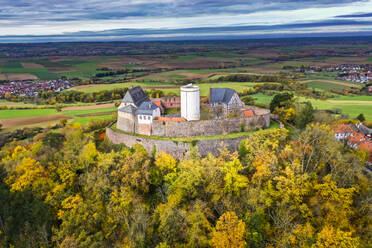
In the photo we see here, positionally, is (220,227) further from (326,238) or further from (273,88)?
A: (273,88)

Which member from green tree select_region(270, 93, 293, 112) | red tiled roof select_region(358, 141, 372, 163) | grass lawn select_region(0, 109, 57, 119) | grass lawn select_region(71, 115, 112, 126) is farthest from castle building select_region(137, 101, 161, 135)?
grass lawn select_region(0, 109, 57, 119)

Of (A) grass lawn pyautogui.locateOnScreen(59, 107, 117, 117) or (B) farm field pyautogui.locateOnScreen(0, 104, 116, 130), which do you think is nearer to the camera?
(B) farm field pyautogui.locateOnScreen(0, 104, 116, 130)

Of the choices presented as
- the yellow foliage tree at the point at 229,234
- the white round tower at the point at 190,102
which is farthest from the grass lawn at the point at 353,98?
the yellow foliage tree at the point at 229,234

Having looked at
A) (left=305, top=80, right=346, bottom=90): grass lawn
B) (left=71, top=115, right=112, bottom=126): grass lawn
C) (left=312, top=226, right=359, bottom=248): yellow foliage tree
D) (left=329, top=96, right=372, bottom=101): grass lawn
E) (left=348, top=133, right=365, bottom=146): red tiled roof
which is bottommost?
(left=312, top=226, right=359, bottom=248): yellow foliage tree

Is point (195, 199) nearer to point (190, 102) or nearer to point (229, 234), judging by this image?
point (229, 234)

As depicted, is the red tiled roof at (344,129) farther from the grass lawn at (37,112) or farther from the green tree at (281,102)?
the grass lawn at (37,112)

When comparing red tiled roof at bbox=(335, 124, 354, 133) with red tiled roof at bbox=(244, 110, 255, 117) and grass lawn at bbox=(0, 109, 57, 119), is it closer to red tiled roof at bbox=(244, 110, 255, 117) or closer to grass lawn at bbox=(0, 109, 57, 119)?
red tiled roof at bbox=(244, 110, 255, 117)
